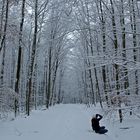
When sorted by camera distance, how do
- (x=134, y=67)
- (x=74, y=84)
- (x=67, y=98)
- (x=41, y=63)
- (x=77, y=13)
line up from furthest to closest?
1. (x=67, y=98)
2. (x=74, y=84)
3. (x=41, y=63)
4. (x=77, y=13)
5. (x=134, y=67)

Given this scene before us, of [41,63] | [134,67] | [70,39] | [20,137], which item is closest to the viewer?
[134,67]

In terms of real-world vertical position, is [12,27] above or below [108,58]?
above

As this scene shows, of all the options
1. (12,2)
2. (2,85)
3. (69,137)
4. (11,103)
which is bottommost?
(69,137)

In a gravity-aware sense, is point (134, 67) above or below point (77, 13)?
below

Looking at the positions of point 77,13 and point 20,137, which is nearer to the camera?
point 20,137

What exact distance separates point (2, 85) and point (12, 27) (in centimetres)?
381

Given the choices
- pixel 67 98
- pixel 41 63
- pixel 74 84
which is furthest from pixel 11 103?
pixel 67 98

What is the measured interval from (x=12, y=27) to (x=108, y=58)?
1186 cm

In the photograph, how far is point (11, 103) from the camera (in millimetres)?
16672

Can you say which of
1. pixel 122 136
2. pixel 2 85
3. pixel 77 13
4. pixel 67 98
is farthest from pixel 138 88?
pixel 67 98

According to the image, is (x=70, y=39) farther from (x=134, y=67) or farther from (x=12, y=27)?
(x=134, y=67)

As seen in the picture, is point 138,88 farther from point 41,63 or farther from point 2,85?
point 41,63

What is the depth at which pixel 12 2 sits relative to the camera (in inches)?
695

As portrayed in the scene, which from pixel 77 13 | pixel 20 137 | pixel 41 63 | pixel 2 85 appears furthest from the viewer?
A: pixel 41 63
